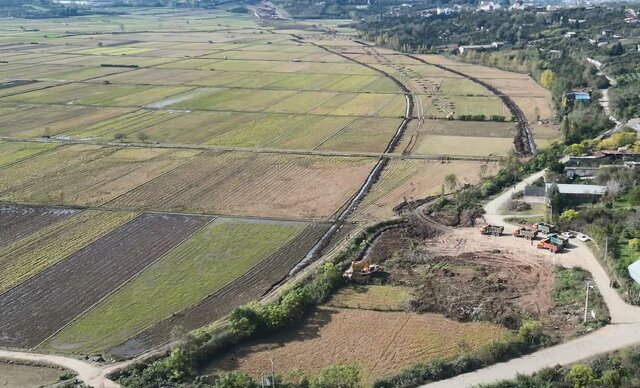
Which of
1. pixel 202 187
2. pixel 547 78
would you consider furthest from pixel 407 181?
pixel 547 78

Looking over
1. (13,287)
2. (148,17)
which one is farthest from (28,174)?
(148,17)

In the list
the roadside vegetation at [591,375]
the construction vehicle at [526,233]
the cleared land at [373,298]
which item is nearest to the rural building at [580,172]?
the construction vehicle at [526,233]

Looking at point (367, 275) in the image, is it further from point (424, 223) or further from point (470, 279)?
point (424, 223)

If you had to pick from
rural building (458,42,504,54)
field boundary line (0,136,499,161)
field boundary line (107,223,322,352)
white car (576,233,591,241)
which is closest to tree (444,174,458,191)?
field boundary line (0,136,499,161)

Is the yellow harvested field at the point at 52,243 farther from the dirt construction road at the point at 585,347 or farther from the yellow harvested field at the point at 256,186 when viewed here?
the dirt construction road at the point at 585,347

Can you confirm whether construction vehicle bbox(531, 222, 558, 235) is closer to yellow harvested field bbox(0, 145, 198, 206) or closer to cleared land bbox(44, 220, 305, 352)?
cleared land bbox(44, 220, 305, 352)

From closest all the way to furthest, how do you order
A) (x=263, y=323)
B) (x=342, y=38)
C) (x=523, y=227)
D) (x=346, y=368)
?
(x=346, y=368) < (x=263, y=323) < (x=523, y=227) < (x=342, y=38)

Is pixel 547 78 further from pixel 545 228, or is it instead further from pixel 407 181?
pixel 545 228
